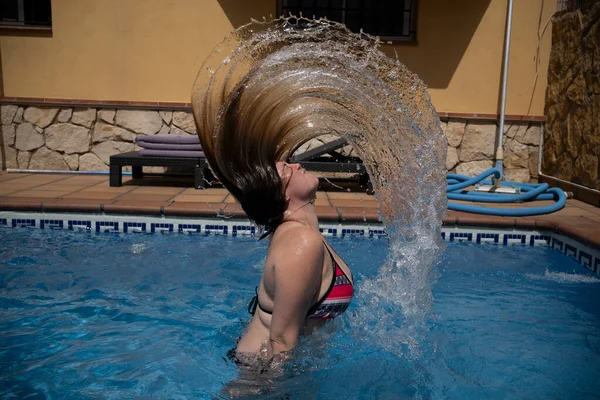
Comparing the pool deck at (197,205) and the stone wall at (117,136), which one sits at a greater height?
the stone wall at (117,136)

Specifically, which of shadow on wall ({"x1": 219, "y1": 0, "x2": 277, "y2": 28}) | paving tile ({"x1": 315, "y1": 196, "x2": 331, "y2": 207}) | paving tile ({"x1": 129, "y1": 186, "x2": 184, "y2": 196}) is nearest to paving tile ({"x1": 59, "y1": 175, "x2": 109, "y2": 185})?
paving tile ({"x1": 129, "y1": 186, "x2": 184, "y2": 196})

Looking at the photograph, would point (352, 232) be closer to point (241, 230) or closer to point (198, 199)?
point (241, 230)

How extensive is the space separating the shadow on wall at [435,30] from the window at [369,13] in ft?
0.70

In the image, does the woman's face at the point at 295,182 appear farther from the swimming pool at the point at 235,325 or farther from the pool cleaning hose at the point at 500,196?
the pool cleaning hose at the point at 500,196

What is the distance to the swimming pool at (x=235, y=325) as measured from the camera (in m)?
3.08

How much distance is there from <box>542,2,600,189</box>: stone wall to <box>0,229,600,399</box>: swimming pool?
7.67 ft

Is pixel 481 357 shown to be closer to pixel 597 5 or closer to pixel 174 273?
pixel 174 273

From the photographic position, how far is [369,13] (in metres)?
8.74

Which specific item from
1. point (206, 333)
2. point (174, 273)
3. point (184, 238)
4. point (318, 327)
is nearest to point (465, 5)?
point (184, 238)

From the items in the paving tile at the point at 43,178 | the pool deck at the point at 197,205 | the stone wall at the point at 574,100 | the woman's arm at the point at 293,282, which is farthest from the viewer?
the paving tile at the point at 43,178

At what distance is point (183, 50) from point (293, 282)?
7.26 m

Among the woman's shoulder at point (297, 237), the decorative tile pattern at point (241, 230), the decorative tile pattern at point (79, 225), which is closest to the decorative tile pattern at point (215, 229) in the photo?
the decorative tile pattern at point (241, 230)

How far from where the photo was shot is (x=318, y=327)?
2.33 m

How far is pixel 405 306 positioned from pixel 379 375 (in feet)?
2.26
